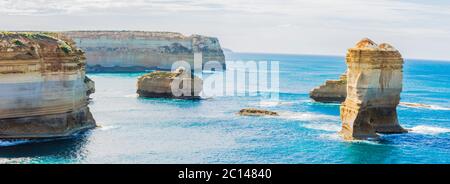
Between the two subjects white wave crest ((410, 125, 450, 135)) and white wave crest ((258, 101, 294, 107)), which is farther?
white wave crest ((258, 101, 294, 107))

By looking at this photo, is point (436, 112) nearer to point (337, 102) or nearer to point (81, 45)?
point (337, 102)

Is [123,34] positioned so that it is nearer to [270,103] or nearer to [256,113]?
[270,103]

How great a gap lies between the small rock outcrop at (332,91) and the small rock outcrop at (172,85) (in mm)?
15886

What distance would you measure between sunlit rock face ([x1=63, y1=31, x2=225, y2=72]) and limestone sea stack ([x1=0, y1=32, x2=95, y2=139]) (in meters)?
104

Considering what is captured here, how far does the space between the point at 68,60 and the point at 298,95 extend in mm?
48408

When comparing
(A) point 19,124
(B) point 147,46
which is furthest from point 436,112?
(B) point 147,46

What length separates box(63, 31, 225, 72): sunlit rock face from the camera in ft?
485

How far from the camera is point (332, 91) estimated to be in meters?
68.8

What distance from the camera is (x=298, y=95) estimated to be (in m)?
83.9

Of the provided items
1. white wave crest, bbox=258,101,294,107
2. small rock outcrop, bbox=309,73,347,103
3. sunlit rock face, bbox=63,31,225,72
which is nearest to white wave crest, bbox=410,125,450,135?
small rock outcrop, bbox=309,73,347,103

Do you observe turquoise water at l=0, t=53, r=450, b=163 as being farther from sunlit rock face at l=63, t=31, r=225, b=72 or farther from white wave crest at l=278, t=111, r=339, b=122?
sunlit rock face at l=63, t=31, r=225, b=72

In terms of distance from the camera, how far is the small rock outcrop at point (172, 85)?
72.3 meters

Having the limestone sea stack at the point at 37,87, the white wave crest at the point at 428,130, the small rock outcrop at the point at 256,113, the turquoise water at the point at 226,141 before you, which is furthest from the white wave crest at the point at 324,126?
the limestone sea stack at the point at 37,87

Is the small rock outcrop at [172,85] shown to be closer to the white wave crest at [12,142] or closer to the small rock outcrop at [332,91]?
the small rock outcrop at [332,91]
